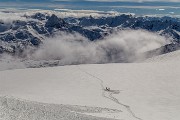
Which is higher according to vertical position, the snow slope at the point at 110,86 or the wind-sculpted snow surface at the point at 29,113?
the wind-sculpted snow surface at the point at 29,113

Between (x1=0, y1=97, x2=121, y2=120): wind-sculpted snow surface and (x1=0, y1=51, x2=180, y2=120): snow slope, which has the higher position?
(x1=0, y1=97, x2=121, y2=120): wind-sculpted snow surface

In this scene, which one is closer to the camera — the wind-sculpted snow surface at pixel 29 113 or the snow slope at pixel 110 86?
the wind-sculpted snow surface at pixel 29 113

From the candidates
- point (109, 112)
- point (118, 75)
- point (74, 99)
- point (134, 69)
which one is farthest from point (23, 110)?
point (134, 69)

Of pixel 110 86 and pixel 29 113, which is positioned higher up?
pixel 29 113

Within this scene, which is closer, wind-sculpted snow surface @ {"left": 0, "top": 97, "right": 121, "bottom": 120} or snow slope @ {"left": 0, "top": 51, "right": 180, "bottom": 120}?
wind-sculpted snow surface @ {"left": 0, "top": 97, "right": 121, "bottom": 120}

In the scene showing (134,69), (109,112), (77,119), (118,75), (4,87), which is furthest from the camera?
(134,69)

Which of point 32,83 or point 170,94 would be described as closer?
point 170,94

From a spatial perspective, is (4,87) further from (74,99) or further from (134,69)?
(134,69)

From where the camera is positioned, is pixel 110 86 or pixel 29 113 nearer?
pixel 29 113
